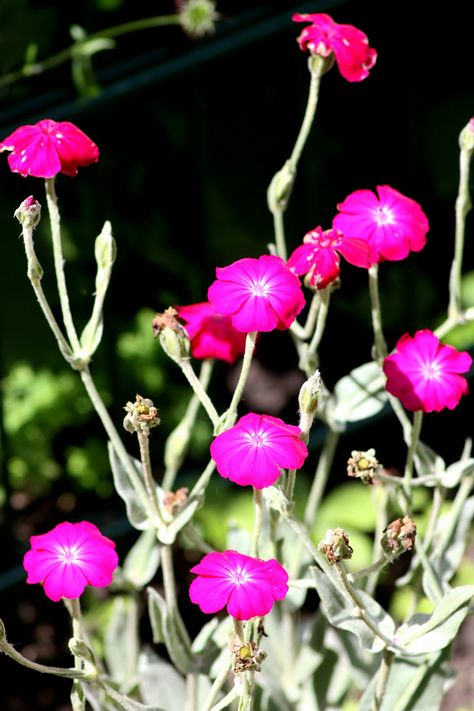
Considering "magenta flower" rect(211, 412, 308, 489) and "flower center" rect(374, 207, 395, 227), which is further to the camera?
"flower center" rect(374, 207, 395, 227)

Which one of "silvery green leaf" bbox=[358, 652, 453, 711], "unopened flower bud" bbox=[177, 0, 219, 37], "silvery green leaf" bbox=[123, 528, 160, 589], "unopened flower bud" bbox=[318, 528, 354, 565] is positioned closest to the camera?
"unopened flower bud" bbox=[318, 528, 354, 565]

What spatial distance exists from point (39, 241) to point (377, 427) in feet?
2.19

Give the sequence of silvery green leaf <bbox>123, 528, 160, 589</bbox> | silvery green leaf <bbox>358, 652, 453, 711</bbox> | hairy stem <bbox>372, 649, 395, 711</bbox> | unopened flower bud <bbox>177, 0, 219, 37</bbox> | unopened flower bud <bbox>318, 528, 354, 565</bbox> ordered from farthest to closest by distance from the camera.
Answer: unopened flower bud <bbox>177, 0, 219, 37</bbox> → silvery green leaf <bbox>123, 528, 160, 589</bbox> → silvery green leaf <bbox>358, 652, 453, 711</bbox> → hairy stem <bbox>372, 649, 395, 711</bbox> → unopened flower bud <bbox>318, 528, 354, 565</bbox>

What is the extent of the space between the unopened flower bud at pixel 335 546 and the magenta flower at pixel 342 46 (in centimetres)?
49

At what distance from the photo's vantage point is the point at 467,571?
207 centimetres

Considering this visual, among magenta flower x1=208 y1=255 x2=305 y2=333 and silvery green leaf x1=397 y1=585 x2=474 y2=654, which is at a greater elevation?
magenta flower x1=208 y1=255 x2=305 y2=333

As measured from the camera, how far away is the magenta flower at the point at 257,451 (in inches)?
39.3

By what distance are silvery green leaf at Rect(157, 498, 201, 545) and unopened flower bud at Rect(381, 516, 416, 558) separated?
0.22m

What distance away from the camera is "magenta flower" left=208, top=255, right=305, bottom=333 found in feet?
3.42

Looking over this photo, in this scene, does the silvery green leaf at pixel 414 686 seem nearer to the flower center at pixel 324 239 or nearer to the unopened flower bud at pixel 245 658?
the unopened flower bud at pixel 245 658

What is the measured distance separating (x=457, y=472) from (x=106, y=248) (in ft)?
1.34

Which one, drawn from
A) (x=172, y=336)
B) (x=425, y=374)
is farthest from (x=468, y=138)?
(x=172, y=336)

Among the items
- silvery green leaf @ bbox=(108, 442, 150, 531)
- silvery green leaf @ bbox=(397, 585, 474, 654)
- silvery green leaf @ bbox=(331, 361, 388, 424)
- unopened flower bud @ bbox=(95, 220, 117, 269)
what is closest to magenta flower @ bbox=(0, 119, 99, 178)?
unopened flower bud @ bbox=(95, 220, 117, 269)

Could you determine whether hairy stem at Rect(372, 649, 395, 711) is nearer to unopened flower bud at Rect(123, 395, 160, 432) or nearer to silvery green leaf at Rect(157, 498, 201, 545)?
silvery green leaf at Rect(157, 498, 201, 545)
